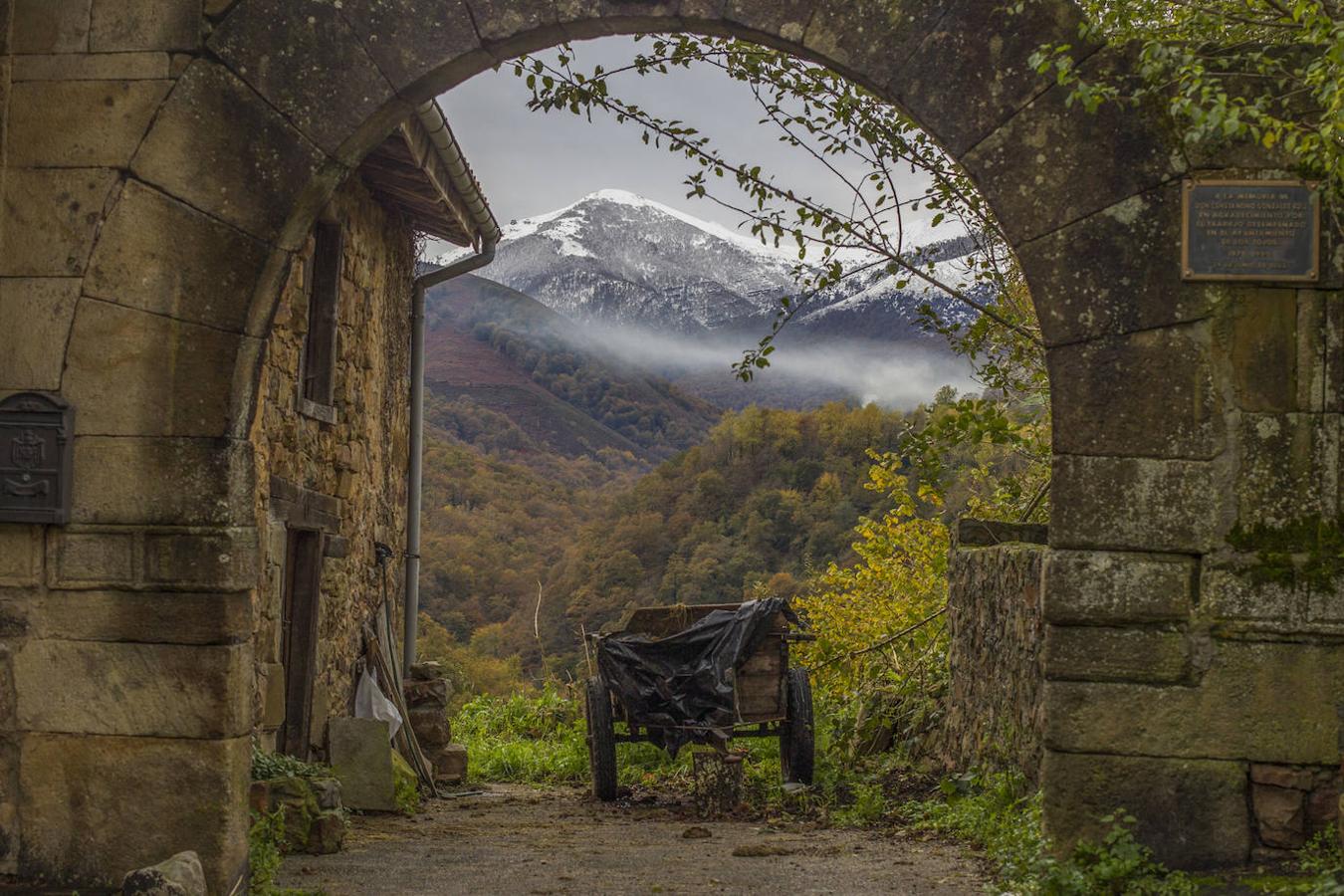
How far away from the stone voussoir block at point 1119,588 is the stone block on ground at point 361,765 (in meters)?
5.40

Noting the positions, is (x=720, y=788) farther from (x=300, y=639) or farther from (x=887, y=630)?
(x=300, y=639)

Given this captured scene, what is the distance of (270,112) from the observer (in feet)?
15.6

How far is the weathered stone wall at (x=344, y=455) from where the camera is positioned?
296 inches

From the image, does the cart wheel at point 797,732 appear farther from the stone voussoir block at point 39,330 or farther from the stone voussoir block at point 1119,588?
the stone voussoir block at point 39,330

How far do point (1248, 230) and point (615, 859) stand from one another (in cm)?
407

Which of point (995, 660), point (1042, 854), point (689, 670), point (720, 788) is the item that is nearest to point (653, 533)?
point (689, 670)

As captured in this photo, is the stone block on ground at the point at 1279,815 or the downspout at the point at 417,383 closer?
the stone block on ground at the point at 1279,815

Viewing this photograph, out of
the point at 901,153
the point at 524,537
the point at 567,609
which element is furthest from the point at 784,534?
the point at 901,153

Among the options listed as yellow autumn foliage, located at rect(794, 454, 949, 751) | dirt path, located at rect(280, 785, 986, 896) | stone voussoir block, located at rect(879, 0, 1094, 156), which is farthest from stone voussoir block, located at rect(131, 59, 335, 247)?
yellow autumn foliage, located at rect(794, 454, 949, 751)

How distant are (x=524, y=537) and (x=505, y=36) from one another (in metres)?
22.8

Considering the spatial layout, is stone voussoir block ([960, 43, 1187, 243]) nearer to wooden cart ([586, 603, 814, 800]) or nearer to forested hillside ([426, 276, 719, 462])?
wooden cart ([586, 603, 814, 800])

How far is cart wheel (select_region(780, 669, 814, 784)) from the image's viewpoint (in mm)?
9258

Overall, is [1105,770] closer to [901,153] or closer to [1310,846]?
[1310,846]

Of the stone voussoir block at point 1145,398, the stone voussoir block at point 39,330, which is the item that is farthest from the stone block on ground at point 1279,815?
the stone voussoir block at point 39,330
